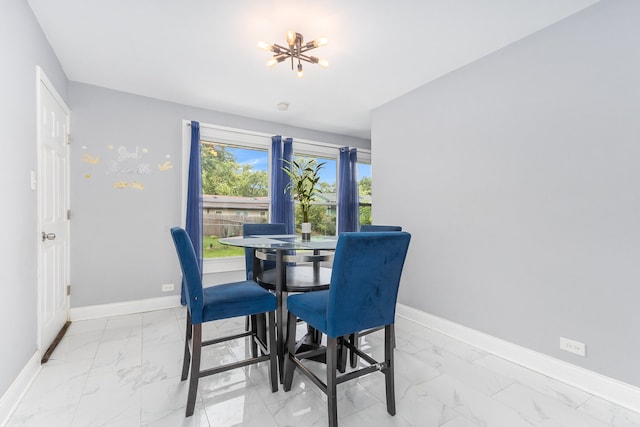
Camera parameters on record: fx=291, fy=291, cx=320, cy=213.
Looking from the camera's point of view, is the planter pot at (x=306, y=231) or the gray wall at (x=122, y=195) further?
the gray wall at (x=122, y=195)

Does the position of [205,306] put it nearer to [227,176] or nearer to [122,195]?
[122,195]

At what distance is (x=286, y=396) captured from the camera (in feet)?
6.00

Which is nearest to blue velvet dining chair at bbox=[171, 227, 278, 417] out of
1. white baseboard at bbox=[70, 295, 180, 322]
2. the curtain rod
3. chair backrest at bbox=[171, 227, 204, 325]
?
chair backrest at bbox=[171, 227, 204, 325]

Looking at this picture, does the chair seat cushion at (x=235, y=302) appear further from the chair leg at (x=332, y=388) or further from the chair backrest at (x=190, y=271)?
the chair leg at (x=332, y=388)

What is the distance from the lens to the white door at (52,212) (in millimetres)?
2232

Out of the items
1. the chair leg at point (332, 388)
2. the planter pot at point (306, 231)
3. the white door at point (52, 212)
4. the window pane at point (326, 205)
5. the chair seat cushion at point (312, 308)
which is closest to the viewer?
the chair leg at point (332, 388)

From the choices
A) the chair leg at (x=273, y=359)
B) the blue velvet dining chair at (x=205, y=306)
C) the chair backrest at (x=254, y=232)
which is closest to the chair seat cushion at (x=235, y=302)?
the blue velvet dining chair at (x=205, y=306)

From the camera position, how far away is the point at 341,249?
1460 millimetres

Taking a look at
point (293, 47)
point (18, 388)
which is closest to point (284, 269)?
point (293, 47)

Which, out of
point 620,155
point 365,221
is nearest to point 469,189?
point 620,155

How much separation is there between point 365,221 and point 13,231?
4.45 meters

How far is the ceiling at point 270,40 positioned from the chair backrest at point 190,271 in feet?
5.09

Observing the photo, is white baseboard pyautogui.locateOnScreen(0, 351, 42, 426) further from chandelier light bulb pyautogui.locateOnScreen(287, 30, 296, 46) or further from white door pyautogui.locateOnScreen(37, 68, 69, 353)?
chandelier light bulb pyautogui.locateOnScreen(287, 30, 296, 46)

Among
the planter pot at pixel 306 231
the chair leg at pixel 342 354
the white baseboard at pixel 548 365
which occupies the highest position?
the planter pot at pixel 306 231
